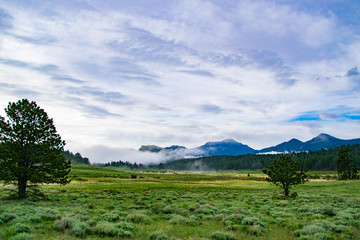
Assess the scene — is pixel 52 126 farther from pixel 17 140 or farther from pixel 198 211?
pixel 198 211

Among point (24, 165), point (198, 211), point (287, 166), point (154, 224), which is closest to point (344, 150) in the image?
point (287, 166)

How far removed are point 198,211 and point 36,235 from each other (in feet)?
45.7

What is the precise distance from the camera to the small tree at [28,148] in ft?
85.0

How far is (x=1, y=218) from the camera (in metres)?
14.6

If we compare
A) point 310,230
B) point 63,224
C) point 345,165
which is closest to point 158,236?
point 63,224

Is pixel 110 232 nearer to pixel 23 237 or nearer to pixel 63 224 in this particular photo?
pixel 63 224

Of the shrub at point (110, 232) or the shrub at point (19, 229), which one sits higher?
the shrub at point (19, 229)

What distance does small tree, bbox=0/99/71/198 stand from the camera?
85.0 feet

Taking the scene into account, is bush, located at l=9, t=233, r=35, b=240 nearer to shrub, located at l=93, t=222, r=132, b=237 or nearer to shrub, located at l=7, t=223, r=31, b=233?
shrub, located at l=7, t=223, r=31, b=233

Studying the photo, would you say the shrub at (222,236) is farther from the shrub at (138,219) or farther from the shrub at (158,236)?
the shrub at (138,219)

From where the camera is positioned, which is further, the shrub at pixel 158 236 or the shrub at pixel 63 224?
the shrub at pixel 63 224

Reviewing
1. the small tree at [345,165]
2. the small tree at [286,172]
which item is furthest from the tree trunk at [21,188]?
the small tree at [345,165]

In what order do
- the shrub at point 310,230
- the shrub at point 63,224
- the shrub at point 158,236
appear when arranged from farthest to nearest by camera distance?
the shrub at point 310,230 → the shrub at point 63,224 → the shrub at point 158,236

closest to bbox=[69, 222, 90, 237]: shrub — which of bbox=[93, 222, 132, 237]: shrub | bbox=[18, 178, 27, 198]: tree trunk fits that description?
bbox=[93, 222, 132, 237]: shrub
